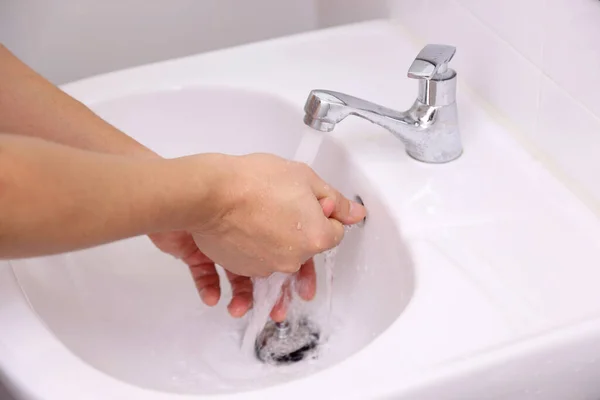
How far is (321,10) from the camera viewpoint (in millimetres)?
1139

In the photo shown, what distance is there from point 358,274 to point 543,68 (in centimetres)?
25

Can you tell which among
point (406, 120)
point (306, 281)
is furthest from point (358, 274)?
point (406, 120)

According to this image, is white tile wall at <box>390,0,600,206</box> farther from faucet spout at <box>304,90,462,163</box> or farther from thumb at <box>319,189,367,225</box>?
thumb at <box>319,189,367,225</box>

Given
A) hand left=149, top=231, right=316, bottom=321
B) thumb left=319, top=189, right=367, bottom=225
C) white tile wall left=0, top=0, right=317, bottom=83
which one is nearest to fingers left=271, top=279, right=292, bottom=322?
hand left=149, top=231, right=316, bottom=321

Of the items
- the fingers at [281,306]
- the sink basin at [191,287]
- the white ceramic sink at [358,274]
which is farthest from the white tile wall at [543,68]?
the fingers at [281,306]

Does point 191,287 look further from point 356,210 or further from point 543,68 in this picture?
point 543,68

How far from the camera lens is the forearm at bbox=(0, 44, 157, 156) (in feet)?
2.11

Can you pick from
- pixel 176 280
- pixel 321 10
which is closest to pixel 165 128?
pixel 176 280

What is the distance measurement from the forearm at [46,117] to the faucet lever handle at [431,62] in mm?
238

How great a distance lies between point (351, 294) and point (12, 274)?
12.0 inches

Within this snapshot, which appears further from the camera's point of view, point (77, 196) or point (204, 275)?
point (204, 275)

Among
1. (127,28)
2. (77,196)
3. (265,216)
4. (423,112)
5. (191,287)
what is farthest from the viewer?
(127,28)

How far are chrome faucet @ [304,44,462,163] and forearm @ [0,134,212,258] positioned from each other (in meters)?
0.18

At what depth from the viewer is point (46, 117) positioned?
648 millimetres
